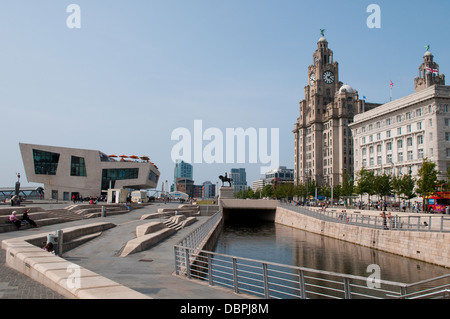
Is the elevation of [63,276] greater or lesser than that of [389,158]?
lesser

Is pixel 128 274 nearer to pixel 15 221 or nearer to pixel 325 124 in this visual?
pixel 15 221

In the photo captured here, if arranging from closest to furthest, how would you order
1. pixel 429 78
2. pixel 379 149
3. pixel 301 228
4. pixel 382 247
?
pixel 382 247 → pixel 301 228 → pixel 379 149 → pixel 429 78

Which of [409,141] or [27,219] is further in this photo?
[409,141]

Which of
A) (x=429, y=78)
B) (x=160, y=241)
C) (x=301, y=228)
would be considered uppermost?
(x=429, y=78)

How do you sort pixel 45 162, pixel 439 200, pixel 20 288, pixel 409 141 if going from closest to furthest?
pixel 20 288 < pixel 439 200 < pixel 409 141 < pixel 45 162

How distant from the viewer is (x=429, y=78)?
119 meters

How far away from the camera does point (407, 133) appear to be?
7219 centimetres

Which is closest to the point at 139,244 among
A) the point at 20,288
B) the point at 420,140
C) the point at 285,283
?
the point at 285,283

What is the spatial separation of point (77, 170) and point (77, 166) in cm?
89

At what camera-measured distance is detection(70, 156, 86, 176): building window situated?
260ft
